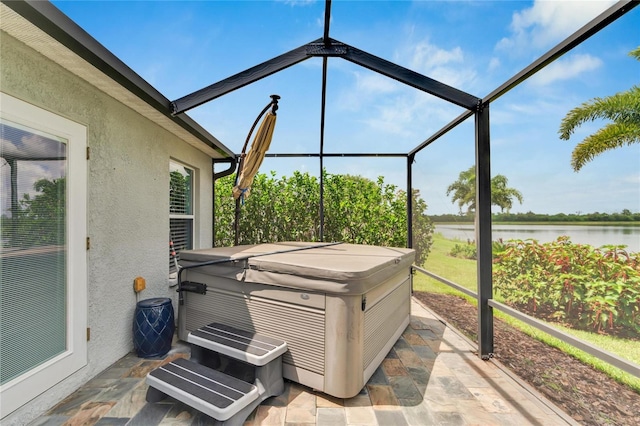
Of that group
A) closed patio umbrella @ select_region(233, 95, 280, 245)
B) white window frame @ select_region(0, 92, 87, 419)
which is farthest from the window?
white window frame @ select_region(0, 92, 87, 419)

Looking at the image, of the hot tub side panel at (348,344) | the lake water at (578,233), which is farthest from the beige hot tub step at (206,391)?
the lake water at (578,233)

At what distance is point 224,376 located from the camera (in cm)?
220

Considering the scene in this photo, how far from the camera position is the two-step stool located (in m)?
1.90

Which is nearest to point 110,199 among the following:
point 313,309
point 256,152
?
point 256,152

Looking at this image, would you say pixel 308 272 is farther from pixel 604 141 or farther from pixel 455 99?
pixel 604 141

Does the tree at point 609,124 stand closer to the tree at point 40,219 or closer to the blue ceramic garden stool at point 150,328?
the blue ceramic garden stool at point 150,328

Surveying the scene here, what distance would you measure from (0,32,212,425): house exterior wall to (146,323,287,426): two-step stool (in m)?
0.82

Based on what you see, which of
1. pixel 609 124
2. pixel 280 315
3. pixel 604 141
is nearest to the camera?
pixel 280 315

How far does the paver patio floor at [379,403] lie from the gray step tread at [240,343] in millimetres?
359

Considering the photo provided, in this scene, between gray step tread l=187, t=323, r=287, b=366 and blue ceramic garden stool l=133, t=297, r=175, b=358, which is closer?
gray step tread l=187, t=323, r=287, b=366

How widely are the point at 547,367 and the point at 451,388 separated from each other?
1478 mm

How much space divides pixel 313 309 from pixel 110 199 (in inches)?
84.6

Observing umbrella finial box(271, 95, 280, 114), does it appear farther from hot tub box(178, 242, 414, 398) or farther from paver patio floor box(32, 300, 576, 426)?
paver patio floor box(32, 300, 576, 426)

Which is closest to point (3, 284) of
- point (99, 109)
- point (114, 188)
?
point (114, 188)
